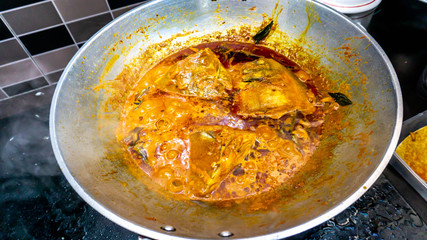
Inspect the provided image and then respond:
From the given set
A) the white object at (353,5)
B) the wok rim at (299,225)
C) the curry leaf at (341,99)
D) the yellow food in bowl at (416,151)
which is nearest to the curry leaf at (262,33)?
the white object at (353,5)

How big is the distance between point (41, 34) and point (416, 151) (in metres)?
2.79

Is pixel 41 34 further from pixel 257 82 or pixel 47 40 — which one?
pixel 257 82

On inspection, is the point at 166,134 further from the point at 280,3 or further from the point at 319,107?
the point at 280,3

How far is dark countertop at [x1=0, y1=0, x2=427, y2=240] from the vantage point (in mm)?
1329

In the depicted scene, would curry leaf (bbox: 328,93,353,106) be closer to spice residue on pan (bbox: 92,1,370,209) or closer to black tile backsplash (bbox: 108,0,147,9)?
spice residue on pan (bbox: 92,1,370,209)

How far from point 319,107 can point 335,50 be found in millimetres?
389

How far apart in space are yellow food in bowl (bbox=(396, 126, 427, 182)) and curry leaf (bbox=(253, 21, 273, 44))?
3.80 feet

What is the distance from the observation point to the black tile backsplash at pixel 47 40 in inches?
77.6

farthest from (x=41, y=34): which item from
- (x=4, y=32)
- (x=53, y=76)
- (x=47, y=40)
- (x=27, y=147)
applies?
(x=27, y=147)

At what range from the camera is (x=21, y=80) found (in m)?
2.21

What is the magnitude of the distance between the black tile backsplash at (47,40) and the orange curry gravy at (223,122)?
87 centimetres

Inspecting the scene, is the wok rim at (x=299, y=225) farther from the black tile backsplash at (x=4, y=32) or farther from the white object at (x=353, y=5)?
the black tile backsplash at (x=4, y=32)

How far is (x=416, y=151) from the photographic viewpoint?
1489 millimetres

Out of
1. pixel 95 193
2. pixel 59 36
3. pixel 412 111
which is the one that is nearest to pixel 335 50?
pixel 412 111
